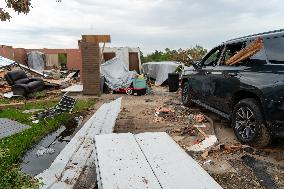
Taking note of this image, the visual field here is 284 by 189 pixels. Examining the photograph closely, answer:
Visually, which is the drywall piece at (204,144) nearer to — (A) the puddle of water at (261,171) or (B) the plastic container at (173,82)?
(A) the puddle of water at (261,171)

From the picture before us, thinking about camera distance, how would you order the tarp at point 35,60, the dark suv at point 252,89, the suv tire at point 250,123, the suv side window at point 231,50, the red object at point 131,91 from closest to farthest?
the dark suv at point 252,89 → the suv tire at point 250,123 → the suv side window at point 231,50 → the red object at point 131,91 → the tarp at point 35,60

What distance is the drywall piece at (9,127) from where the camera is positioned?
308 inches

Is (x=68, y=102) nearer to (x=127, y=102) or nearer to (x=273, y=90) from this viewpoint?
(x=127, y=102)

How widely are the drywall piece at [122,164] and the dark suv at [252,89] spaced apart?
8.24 ft

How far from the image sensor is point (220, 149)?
21.1 feet

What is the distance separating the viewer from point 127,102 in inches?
520

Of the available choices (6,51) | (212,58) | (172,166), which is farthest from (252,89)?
(6,51)

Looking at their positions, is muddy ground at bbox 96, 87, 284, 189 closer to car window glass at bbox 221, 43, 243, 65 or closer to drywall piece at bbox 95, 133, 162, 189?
drywall piece at bbox 95, 133, 162, 189

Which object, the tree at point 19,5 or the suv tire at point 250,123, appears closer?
the tree at point 19,5

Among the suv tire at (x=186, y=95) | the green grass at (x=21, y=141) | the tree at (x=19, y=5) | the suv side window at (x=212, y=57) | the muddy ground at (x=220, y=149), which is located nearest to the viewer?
the green grass at (x=21, y=141)

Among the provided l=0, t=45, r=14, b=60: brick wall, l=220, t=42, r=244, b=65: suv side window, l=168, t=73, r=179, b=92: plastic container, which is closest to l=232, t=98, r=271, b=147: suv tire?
l=220, t=42, r=244, b=65: suv side window

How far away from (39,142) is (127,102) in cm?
609

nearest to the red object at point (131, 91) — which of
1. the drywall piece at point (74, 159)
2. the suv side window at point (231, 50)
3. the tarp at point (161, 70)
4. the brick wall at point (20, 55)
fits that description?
the tarp at point (161, 70)

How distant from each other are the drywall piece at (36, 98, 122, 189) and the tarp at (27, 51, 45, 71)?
26.7 meters
